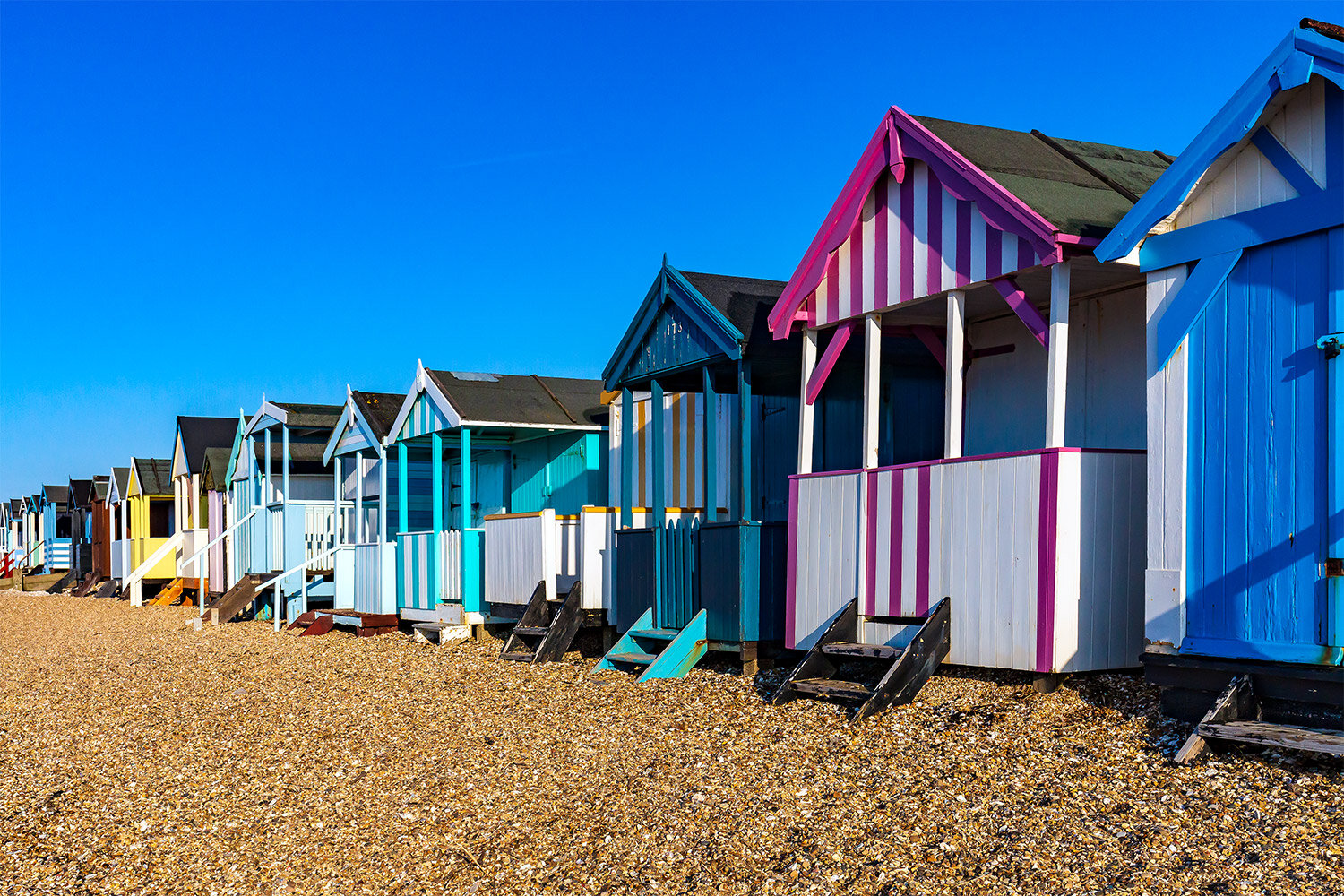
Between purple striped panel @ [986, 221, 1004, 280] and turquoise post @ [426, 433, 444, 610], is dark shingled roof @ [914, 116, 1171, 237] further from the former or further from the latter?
turquoise post @ [426, 433, 444, 610]

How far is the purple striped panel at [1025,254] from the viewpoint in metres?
8.21

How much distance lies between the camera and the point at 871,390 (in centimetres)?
955

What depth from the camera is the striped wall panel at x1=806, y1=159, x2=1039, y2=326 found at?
28.3 feet

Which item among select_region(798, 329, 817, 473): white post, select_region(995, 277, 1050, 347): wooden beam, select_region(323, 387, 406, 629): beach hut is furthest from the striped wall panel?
select_region(323, 387, 406, 629): beach hut

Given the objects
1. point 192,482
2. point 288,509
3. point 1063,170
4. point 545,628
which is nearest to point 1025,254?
point 1063,170

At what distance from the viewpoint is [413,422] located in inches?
707

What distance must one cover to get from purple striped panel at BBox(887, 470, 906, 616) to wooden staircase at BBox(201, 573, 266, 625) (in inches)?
625

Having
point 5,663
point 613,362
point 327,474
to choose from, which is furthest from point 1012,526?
point 327,474

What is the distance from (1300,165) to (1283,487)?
1723mm

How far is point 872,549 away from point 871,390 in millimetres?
1222

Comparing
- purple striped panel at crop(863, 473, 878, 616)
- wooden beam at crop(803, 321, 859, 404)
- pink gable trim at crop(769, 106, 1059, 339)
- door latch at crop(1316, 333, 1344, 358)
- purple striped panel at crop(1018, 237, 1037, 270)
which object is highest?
pink gable trim at crop(769, 106, 1059, 339)

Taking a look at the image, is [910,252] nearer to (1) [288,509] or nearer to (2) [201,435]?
(1) [288,509]

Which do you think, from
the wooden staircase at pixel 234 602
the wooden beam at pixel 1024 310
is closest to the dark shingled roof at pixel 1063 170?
the wooden beam at pixel 1024 310

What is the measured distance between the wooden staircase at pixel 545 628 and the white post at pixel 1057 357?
672cm
